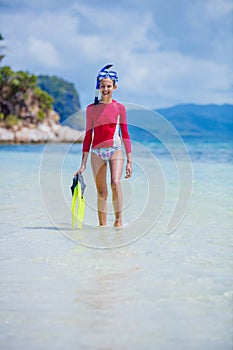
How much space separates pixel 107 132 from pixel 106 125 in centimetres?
9

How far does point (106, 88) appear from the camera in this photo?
6738 millimetres

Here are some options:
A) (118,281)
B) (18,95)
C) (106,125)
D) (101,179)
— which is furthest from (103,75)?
(18,95)

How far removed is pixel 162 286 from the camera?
4465 millimetres

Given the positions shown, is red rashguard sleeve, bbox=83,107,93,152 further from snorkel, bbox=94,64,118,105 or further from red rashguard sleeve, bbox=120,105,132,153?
red rashguard sleeve, bbox=120,105,132,153

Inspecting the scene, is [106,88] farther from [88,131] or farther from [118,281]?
[118,281]

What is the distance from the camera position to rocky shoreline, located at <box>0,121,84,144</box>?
2576 inches

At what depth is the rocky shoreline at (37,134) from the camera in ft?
215

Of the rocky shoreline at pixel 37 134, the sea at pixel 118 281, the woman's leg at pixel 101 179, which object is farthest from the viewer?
the rocky shoreline at pixel 37 134

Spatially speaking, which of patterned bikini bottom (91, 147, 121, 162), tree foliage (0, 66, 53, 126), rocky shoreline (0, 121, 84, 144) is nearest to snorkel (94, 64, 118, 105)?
patterned bikini bottom (91, 147, 121, 162)

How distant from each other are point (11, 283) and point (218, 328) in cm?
183

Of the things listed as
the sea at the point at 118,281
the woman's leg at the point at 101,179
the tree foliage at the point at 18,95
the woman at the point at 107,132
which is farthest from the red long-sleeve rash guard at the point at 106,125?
the tree foliage at the point at 18,95

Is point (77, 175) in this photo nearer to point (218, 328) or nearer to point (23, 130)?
point (218, 328)

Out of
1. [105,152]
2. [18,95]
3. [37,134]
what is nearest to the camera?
[105,152]

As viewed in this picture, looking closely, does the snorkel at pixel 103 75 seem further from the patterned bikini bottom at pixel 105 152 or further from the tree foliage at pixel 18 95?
the tree foliage at pixel 18 95
